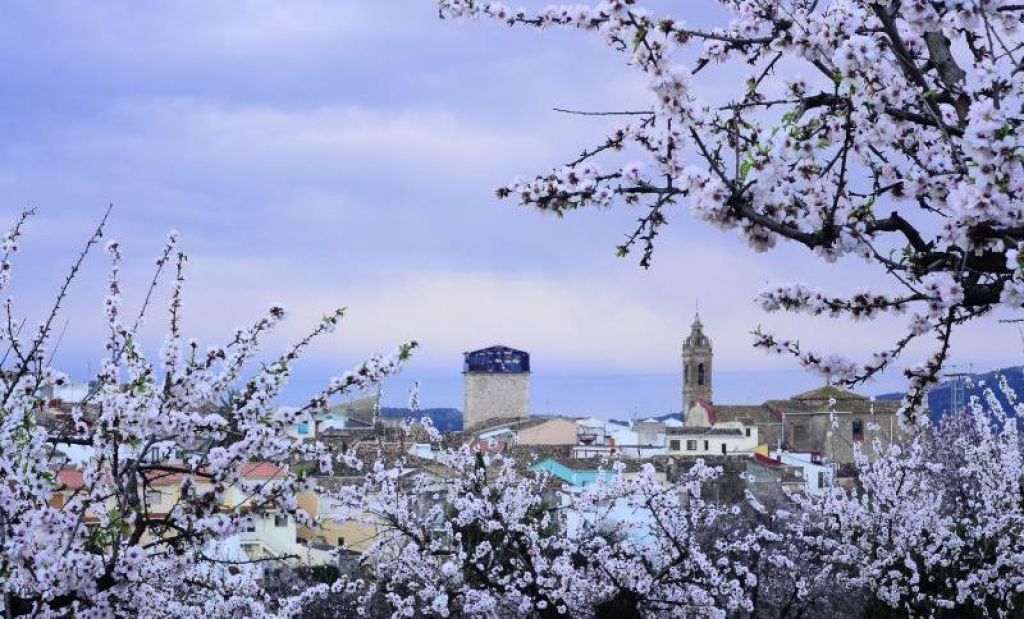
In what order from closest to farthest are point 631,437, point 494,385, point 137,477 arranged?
point 137,477
point 631,437
point 494,385

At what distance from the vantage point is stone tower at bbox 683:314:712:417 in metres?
96.4

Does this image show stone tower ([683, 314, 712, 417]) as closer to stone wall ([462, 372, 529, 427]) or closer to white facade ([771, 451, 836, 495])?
stone wall ([462, 372, 529, 427])

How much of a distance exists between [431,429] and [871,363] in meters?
9.64

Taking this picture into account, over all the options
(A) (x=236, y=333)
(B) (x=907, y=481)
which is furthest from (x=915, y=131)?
(B) (x=907, y=481)

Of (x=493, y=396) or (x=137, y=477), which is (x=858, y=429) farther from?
(x=137, y=477)

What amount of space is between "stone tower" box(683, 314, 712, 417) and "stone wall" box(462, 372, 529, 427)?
2353 centimetres

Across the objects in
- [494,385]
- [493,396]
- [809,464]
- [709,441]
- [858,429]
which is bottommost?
[809,464]

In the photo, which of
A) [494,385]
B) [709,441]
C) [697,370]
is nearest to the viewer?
[709,441]

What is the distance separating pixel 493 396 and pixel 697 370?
26174 millimetres

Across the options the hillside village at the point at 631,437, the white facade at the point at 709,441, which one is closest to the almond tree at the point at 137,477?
the hillside village at the point at 631,437

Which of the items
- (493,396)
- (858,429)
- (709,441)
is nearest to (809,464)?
(709,441)

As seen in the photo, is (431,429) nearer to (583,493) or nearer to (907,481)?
(583,493)

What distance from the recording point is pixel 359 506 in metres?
12.8

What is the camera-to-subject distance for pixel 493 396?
7675cm
